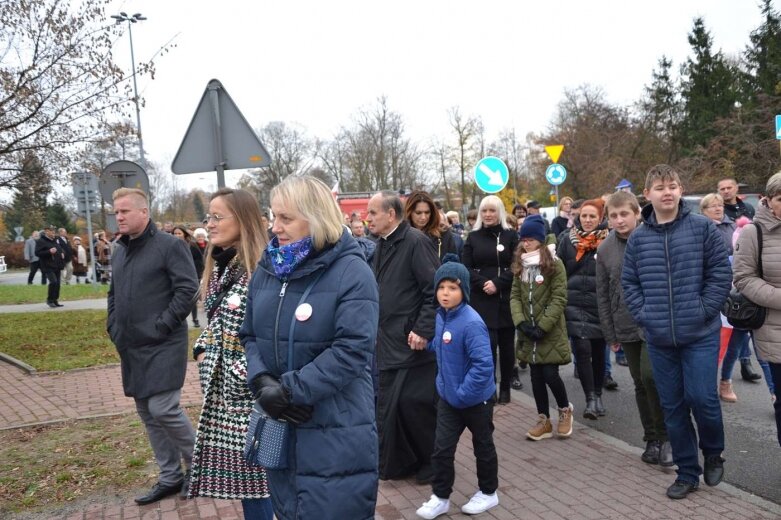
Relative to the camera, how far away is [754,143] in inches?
1160

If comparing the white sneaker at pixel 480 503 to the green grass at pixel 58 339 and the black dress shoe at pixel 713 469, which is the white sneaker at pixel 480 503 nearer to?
the black dress shoe at pixel 713 469

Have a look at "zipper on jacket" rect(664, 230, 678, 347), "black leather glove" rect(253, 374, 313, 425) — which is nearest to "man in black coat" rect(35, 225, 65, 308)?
"zipper on jacket" rect(664, 230, 678, 347)

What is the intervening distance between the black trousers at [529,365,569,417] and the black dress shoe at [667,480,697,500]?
1.42 metres

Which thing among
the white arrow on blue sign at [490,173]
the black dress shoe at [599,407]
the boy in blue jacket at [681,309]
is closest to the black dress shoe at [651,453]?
the boy in blue jacket at [681,309]

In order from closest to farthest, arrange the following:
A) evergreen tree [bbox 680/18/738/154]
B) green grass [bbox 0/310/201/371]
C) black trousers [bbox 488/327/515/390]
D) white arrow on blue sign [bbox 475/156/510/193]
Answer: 1. black trousers [bbox 488/327/515/390]
2. green grass [bbox 0/310/201/371]
3. white arrow on blue sign [bbox 475/156/510/193]
4. evergreen tree [bbox 680/18/738/154]

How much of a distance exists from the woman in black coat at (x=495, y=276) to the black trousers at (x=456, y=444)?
99.9 inches

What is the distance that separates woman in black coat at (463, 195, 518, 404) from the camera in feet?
22.6

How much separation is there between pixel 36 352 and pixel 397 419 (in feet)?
26.8

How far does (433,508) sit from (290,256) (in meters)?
2.35

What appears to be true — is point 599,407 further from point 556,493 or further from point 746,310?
point 746,310

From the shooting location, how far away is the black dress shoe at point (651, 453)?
510 cm

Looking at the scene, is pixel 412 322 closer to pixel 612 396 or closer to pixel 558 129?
pixel 612 396

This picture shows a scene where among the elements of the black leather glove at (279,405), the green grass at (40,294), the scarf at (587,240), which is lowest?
the green grass at (40,294)

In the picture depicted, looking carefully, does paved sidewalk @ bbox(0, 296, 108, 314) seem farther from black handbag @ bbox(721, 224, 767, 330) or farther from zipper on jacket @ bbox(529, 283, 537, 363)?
black handbag @ bbox(721, 224, 767, 330)
